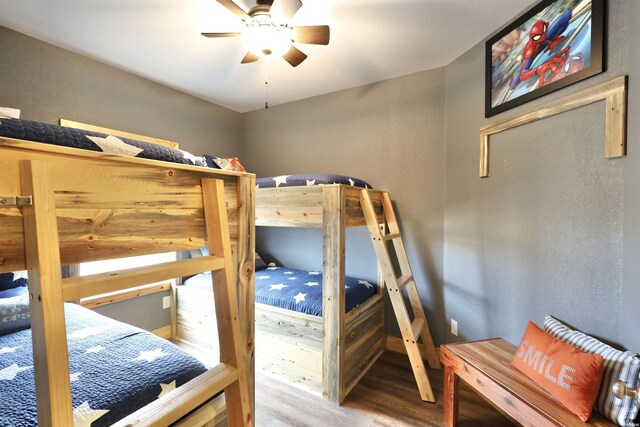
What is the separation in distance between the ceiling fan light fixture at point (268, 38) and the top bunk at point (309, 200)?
0.87m

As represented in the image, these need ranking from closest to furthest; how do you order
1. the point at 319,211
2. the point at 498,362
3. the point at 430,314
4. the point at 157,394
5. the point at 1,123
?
the point at 1,123 → the point at 157,394 → the point at 498,362 → the point at 319,211 → the point at 430,314

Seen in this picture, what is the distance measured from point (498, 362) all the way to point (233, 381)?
58.1 inches

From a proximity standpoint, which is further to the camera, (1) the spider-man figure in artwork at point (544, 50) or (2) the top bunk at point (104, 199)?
(1) the spider-man figure in artwork at point (544, 50)

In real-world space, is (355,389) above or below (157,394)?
below

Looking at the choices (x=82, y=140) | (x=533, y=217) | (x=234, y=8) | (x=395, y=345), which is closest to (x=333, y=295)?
(x=395, y=345)

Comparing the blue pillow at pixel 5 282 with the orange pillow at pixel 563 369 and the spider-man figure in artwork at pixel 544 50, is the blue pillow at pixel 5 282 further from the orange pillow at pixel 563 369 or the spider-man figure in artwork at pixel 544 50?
the spider-man figure in artwork at pixel 544 50

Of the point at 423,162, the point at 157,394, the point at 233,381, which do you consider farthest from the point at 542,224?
the point at 157,394

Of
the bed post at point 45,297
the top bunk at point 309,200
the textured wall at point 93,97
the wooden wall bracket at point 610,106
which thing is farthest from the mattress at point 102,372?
the wooden wall bracket at point 610,106

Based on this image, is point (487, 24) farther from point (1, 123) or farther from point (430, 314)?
point (1, 123)

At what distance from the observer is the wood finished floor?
1.74m

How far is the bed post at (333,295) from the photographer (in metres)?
1.91

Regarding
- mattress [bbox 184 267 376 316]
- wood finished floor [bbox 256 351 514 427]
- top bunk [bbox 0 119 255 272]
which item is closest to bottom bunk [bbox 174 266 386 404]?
mattress [bbox 184 267 376 316]

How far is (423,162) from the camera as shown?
253cm

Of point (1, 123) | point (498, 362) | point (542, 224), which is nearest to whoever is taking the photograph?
point (1, 123)
